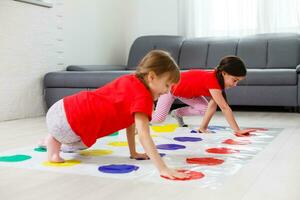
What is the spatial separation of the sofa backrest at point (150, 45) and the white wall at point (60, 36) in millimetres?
297

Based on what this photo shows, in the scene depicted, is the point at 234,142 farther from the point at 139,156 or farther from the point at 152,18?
the point at 152,18

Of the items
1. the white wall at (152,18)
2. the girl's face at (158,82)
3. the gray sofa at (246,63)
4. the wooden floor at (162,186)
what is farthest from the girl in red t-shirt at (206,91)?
the white wall at (152,18)

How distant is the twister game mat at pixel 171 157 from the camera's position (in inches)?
60.8

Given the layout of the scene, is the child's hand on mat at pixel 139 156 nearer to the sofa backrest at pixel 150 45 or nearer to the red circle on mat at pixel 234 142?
the red circle on mat at pixel 234 142

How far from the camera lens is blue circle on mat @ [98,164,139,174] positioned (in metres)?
1.59

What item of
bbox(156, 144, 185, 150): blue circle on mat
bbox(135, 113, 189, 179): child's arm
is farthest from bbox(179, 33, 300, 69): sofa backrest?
bbox(135, 113, 189, 179): child's arm

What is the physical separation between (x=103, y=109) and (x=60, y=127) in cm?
22

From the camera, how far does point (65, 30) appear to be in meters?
4.20

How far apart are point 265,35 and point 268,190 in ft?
11.0

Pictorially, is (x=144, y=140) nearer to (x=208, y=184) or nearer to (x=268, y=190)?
(x=208, y=184)

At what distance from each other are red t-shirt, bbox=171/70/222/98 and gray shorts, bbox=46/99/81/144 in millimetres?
1018

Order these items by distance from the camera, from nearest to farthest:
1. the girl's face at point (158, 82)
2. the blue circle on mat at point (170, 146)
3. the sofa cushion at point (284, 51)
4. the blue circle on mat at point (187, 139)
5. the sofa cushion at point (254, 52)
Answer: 1. the girl's face at point (158, 82)
2. the blue circle on mat at point (170, 146)
3. the blue circle on mat at point (187, 139)
4. the sofa cushion at point (284, 51)
5. the sofa cushion at point (254, 52)

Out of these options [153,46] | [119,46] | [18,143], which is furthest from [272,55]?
[18,143]

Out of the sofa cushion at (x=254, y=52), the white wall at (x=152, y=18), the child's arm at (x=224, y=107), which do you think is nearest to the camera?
the child's arm at (x=224, y=107)
